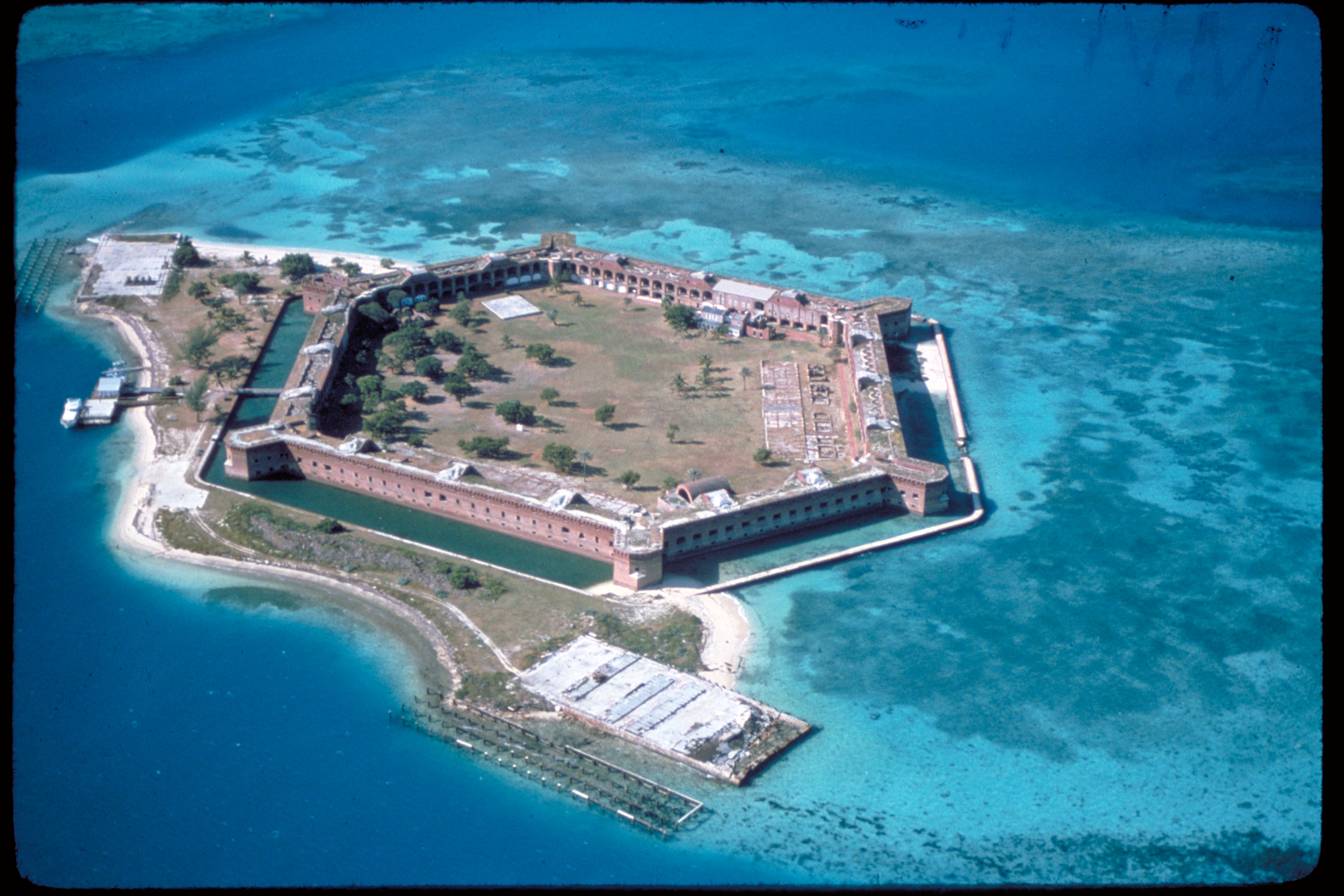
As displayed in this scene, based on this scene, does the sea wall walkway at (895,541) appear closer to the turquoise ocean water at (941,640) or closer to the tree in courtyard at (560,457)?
the turquoise ocean water at (941,640)

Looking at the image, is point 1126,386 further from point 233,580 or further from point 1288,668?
point 233,580

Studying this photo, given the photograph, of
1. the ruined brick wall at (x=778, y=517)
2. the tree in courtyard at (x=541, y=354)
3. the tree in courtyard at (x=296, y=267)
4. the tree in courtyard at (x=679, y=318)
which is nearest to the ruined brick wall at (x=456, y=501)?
the ruined brick wall at (x=778, y=517)

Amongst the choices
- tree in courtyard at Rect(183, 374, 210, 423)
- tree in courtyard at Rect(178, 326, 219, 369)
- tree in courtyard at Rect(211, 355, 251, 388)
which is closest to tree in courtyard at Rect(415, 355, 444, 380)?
tree in courtyard at Rect(211, 355, 251, 388)

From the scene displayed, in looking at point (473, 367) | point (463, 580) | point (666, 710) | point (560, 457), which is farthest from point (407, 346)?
point (666, 710)

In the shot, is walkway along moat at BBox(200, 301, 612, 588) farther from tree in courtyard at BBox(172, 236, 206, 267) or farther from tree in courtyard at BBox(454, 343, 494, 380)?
tree in courtyard at BBox(172, 236, 206, 267)

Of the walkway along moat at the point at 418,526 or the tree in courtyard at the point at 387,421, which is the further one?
the tree in courtyard at the point at 387,421

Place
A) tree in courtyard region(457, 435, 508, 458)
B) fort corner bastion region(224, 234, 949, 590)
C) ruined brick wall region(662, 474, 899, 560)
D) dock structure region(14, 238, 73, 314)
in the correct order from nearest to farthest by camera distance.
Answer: ruined brick wall region(662, 474, 899, 560) → fort corner bastion region(224, 234, 949, 590) → tree in courtyard region(457, 435, 508, 458) → dock structure region(14, 238, 73, 314)
